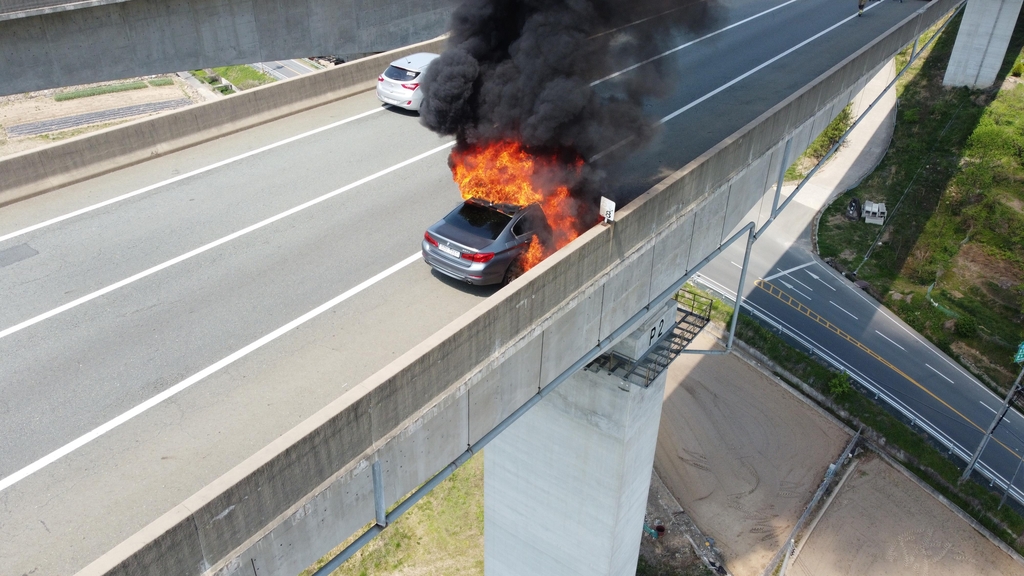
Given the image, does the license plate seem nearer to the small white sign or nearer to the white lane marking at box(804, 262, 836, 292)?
the small white sign

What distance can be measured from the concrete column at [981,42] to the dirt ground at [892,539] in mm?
24591

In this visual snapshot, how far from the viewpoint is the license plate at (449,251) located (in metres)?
13.4

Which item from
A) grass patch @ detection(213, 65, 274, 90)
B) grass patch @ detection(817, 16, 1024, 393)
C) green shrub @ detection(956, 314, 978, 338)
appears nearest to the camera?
green shrub @ detection(956, 314, 978, 338)

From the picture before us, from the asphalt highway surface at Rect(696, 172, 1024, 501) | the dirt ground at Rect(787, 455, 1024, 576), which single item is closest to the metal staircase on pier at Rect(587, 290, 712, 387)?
the asphalt highway surface at Rect(696, 172, 1024, 501)

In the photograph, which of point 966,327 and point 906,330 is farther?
point 906,330

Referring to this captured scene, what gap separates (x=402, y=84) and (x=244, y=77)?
43.4m

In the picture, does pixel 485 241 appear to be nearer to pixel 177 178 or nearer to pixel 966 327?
pixel 177 178

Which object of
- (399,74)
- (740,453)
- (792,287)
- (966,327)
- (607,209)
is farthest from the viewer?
(792,287)

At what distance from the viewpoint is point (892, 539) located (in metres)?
25.8

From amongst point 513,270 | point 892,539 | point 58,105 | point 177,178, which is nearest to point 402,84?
point 177,178

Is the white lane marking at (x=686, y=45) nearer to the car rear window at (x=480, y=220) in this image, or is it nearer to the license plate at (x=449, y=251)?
the car rear window at (x=480, y=220)

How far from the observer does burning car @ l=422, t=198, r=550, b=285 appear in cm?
1340

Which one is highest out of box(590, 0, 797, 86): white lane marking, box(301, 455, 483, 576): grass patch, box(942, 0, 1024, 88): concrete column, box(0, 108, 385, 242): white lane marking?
box(590, 0, 797, 86): white lane marking

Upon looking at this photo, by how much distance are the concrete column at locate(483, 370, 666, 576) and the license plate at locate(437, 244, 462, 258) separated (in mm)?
5818
